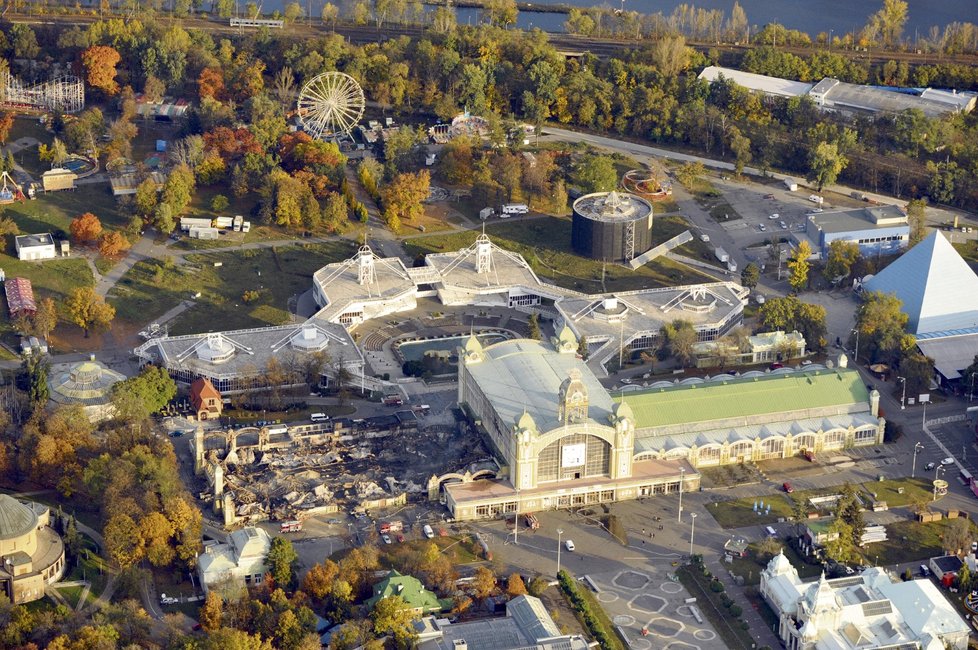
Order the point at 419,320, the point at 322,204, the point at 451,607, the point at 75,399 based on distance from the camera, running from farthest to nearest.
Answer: the point at 322,204 < the point at 419,320 < the point at 75,399 < the point at 451,607

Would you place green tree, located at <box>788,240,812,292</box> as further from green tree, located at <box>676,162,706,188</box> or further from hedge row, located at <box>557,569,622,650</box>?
hedge row, located at <box>557,569,622,650</box>

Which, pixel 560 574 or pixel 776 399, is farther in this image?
pixel 776 399

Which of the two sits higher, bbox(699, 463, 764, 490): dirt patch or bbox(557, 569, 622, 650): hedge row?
bbox(699, 463, 764, 490): dirt patch

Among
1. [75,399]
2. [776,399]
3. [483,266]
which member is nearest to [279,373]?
[75,399]

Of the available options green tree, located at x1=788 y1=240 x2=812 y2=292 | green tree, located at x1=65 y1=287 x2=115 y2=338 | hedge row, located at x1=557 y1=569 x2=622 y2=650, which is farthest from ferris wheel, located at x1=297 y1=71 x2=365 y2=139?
hedge row, located at x1=557 y1=569 x2=622 y2=650

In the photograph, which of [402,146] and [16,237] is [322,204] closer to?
[402,146]

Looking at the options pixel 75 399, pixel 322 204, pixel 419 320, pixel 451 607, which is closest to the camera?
→ pixel 451 607
